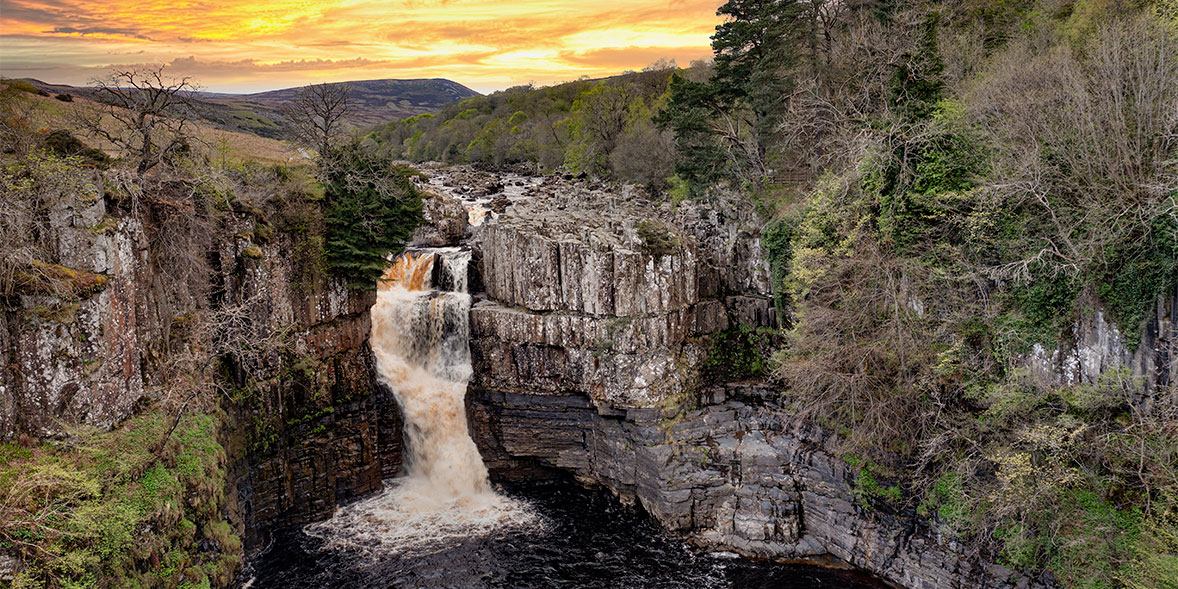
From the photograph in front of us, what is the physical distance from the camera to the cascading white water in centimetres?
2886

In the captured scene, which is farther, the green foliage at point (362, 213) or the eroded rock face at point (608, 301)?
the green foliage at point (362, 213)

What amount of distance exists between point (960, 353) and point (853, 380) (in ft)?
10.4

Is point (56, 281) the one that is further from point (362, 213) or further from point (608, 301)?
point (608, 301)

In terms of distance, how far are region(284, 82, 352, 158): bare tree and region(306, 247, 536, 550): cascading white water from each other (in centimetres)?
587

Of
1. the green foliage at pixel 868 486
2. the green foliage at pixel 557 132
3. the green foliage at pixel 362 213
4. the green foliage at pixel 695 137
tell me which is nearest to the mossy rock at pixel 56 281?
the green foliage at pixel 362 213

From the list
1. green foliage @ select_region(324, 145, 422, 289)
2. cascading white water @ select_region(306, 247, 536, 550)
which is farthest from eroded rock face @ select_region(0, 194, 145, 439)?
cascading white water @ select_region(306, 247, 536, 550)

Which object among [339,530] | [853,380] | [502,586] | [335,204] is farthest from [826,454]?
[335,204]

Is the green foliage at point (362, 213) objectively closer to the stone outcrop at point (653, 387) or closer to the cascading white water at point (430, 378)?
the cascading white water at point (430, 378)

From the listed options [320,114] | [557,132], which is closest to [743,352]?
[320,114]

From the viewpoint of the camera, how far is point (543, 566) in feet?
78.5

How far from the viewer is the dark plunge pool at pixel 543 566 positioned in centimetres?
2291

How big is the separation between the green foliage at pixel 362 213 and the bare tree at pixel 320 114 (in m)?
0.70

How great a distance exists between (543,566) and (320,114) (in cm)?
1896

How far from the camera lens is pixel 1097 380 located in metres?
18.8
